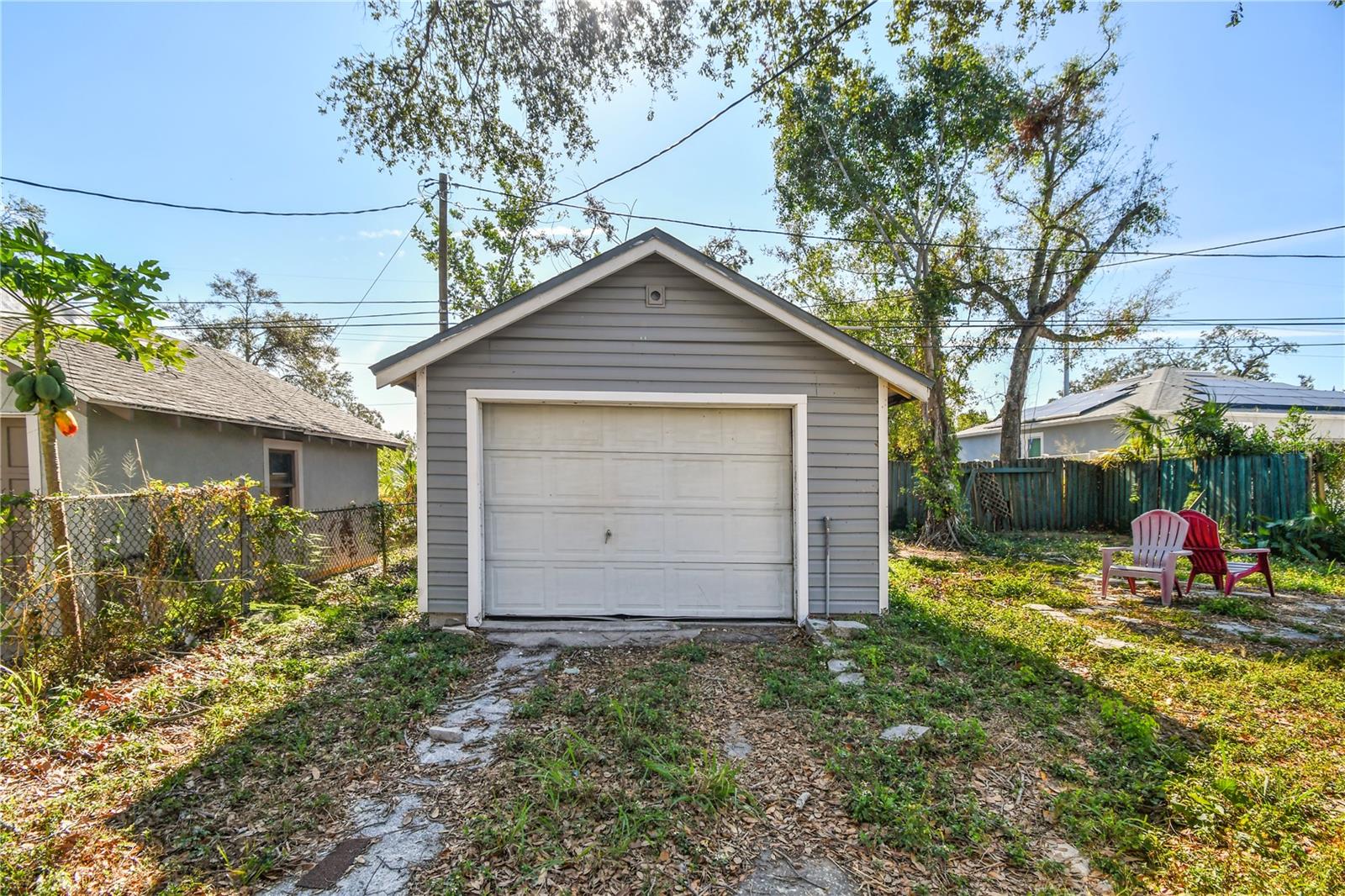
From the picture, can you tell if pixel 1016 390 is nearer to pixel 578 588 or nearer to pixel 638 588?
pixel 638 588

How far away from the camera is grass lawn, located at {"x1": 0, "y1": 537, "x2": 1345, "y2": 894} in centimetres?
229

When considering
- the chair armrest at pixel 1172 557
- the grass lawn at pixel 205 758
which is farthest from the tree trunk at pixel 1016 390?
the grass lawn at pixel 205 758

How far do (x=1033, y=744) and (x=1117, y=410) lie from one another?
16.2m

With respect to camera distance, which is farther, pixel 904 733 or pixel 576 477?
pixel 576 477

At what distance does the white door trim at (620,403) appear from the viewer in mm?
5445

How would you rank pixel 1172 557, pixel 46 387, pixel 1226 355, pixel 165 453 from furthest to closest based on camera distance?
pixel 1226 355
pixel 165 453
pixel 1172 557
pixel 46 387

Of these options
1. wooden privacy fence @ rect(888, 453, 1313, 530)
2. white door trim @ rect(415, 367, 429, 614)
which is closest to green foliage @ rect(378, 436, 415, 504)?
white door trim @ rect(415, 367, 429, 614)

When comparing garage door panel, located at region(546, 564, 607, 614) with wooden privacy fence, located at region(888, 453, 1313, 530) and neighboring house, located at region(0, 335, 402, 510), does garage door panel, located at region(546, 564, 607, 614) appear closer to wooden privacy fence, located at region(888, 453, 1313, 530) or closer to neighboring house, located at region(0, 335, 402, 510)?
neighboring house, located at region(0, 335, 402, 510)

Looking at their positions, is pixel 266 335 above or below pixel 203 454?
above

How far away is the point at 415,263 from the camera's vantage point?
14.3 metres

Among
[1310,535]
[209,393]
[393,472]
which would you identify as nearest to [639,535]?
[209,393]

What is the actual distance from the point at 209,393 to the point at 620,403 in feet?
21.6

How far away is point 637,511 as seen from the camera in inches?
223

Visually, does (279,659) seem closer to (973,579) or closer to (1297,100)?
(973,579)
